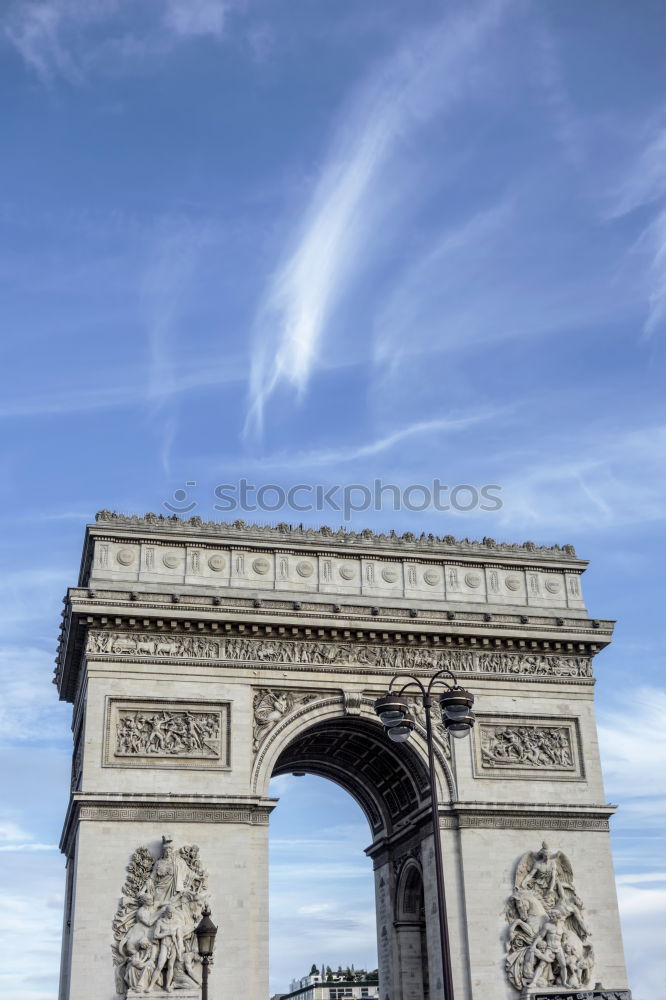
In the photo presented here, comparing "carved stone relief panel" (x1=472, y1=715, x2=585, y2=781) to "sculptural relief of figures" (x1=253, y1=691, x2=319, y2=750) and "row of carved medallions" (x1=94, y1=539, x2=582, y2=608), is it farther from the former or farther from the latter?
"sculptural relief of figures" (x1=253, y1=691, x2=319, y2=750)

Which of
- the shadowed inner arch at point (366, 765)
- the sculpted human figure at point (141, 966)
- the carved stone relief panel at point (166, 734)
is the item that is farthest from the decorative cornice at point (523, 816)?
the sculpted human figure at point (141, 966)

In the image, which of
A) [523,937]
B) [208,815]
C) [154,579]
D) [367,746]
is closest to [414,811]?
[367,746]

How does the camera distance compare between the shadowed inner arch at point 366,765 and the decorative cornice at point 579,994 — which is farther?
the shadowed inner arch at point 366,765

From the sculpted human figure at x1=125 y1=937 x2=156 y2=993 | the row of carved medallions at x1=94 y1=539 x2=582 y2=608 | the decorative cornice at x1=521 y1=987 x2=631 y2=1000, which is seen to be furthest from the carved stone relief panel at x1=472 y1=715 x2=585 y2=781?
the sculpted human figure at x1=125 y1=937 x2=156 y2=993

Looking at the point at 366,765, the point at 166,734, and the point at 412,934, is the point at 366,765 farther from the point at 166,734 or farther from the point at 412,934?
the point at 166,734

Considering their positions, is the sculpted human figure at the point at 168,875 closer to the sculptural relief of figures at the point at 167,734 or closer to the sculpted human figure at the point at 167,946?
the sculpted human figure at the point at 167,946

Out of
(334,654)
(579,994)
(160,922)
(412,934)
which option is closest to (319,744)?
(334,654)
